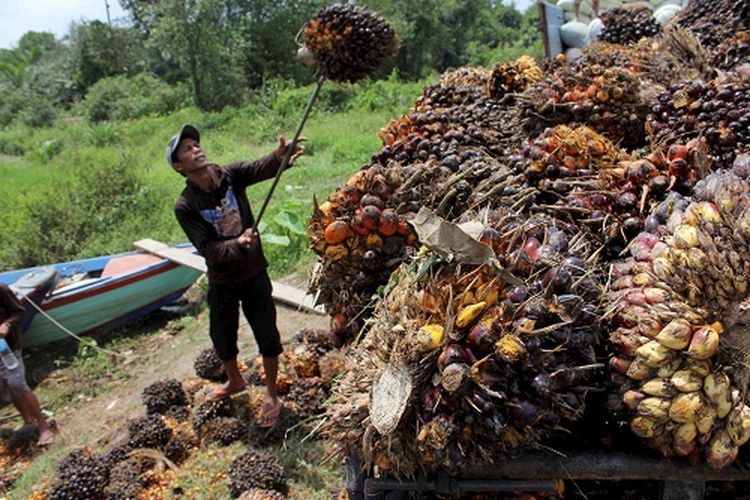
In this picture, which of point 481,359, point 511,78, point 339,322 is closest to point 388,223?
point 339,322

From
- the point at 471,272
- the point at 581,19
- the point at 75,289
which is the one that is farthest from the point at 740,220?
the point at 581,19

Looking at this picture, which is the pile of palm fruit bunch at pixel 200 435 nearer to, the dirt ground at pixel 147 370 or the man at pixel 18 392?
the dirt ground at pixel 147 370

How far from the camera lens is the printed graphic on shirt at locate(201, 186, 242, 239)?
13.5ft

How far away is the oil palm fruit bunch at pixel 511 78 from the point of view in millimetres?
3643

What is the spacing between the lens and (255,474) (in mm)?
3793

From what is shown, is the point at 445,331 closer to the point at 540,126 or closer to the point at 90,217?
the point at 540,126

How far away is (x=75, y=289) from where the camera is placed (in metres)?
7.24

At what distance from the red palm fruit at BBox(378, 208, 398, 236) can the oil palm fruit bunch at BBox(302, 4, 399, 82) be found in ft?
5.20

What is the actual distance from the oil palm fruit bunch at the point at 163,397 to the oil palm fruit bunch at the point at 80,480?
58 cm

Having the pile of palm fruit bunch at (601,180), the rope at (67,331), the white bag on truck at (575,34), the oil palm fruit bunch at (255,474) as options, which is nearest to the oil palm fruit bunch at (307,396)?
the oil palm fruit bunch at (255,474)

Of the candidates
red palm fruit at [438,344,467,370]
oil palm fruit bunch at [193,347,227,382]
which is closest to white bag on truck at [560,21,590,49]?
oil palm fruit bunch at [193,347,227,382]

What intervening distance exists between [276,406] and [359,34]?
2692 mm

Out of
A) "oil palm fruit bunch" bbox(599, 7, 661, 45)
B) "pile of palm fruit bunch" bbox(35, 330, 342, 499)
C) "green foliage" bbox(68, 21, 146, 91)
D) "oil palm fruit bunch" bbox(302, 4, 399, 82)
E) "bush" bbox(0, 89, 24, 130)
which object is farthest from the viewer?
"green foliage" bbox(68, 21, 146, 91)

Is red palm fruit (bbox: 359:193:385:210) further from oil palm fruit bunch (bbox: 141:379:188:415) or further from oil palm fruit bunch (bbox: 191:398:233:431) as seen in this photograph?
oil palm fruit bunch (bbox: 141:379:188:415)
